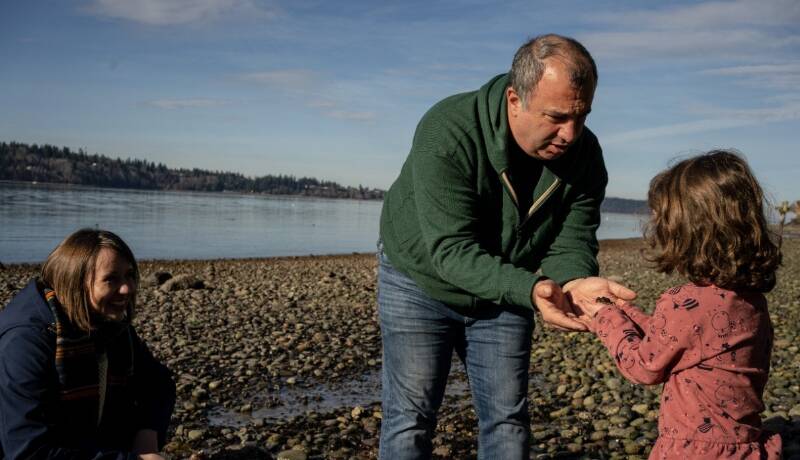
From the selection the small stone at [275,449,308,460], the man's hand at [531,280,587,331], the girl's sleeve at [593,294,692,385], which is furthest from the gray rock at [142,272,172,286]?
the girl's sleeve at [593,294,692,385]

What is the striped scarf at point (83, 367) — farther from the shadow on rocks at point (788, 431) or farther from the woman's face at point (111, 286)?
the shadow on rocks at point (788, 431)

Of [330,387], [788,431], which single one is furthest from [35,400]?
[788,431]

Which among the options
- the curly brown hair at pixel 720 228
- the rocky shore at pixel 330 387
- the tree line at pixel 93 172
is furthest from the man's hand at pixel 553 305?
the tree line at pixel 93 172

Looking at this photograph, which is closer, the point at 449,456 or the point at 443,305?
the point at 443,305

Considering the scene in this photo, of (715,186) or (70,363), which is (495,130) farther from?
(70,363)

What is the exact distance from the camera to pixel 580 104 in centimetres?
292

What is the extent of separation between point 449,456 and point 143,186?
6988 inches

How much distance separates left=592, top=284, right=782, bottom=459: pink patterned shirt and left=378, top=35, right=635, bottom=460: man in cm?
48

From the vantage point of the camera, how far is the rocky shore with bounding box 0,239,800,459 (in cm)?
525

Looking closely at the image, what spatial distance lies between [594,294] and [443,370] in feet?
2.65

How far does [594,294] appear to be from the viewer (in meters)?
3.16

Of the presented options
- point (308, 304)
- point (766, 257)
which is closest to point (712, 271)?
point (766, 257)

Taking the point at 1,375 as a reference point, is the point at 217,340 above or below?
below

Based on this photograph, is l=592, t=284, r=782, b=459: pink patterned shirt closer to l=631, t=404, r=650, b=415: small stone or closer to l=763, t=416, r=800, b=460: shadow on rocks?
l=763, t=416, r=800, b=460: shadow on rocks
